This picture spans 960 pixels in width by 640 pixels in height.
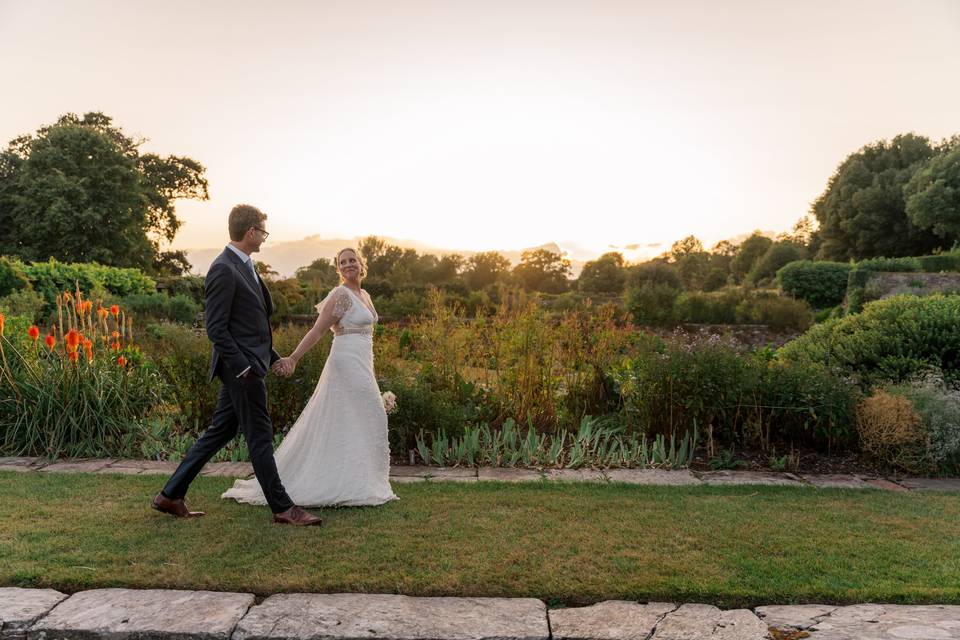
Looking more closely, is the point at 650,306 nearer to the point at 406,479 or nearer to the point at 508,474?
the point at 508,474

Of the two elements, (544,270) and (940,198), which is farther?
(544,270)

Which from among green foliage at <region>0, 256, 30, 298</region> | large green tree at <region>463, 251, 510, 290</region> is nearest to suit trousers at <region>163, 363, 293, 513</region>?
green foliage at <region>0, 256, 30, 298</region>

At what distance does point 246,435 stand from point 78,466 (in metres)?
2.40

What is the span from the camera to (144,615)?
2646 mm

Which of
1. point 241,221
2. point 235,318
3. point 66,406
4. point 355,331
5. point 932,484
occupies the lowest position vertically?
point 932,484

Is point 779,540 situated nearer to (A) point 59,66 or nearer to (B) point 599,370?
(B) point 599,370

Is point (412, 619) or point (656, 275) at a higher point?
point (656, 275)

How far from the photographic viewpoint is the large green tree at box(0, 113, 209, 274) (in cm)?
2647

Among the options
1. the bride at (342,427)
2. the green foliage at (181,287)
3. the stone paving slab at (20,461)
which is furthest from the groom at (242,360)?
the green foliage at (181,287)

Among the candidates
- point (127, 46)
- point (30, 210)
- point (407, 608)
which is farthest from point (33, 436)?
point (30, 210)

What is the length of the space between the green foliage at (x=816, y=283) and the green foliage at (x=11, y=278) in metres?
22.0

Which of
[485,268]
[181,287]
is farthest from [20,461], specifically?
[485,268]

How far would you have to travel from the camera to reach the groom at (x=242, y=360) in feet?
11.9

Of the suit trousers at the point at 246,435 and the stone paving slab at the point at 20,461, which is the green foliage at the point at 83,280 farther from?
the suit trousers at the point at 246,435
